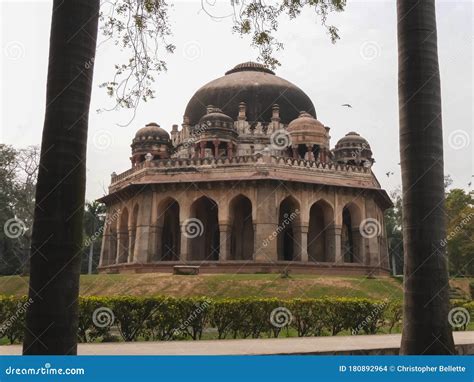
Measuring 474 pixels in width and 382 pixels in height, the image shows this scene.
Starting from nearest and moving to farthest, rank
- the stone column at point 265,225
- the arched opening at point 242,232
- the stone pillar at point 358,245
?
1. the stone column at point 265,225
2. the stone pillar at point 358,245
3. the arched opening at point 242,232

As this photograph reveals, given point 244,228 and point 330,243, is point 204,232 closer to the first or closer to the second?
point 244,228

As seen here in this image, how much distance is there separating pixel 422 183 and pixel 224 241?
18.1 metres

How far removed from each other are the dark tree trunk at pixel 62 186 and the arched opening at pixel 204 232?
1988 centimetres

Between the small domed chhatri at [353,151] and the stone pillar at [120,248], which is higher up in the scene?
the small domed chhatri at [353,151]

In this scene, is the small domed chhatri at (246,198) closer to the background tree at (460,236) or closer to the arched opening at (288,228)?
the arched opening at (288,228)

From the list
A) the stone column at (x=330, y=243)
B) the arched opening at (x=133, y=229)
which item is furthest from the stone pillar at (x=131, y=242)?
the stone column at (x=330, y=243)

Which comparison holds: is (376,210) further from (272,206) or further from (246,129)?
(246,129)

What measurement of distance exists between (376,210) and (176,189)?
10.2m

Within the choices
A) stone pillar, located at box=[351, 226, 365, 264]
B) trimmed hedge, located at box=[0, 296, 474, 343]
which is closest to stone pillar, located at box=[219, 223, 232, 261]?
stone pillar, located at box=[351, 226, 365, 264]

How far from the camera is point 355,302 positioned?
34.1 feet

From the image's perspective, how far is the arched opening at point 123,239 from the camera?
88.3 ft

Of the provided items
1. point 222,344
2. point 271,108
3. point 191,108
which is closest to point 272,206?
point 271,108

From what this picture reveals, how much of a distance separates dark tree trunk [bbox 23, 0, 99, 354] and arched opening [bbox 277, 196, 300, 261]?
19544 millimetres

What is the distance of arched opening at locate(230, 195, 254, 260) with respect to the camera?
24.9 meters
